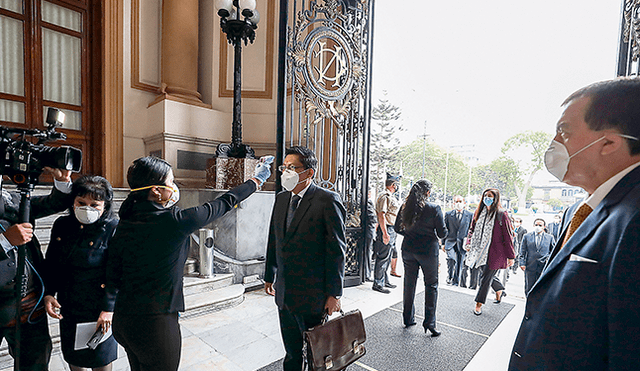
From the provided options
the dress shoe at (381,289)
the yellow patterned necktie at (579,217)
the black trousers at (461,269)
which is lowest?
the black trousers at (461,269)

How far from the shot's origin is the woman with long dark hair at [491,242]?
140 inches

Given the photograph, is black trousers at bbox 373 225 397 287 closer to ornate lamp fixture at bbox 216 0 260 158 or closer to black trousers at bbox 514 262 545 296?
ornate lamp fixture at bbox 216 0 260 158

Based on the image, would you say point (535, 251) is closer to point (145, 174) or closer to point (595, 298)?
point (595, 298)

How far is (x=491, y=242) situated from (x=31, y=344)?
4147mm

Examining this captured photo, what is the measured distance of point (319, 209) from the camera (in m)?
1.90

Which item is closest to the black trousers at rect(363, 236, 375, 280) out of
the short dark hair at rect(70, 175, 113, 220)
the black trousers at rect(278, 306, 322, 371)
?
the black trousers at rect(278, 306, 322, 371)

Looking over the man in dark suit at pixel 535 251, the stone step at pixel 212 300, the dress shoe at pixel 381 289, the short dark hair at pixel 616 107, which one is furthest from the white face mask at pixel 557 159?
the man in dark suit at pixel 535 251

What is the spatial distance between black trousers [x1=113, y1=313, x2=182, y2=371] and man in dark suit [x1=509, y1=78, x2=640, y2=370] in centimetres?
148

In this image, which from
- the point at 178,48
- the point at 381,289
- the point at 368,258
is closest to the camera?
the point at 381,289

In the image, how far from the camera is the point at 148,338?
141 centimetres

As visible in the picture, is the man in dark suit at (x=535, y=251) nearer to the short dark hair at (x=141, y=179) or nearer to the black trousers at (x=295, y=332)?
the black trousers at (x=295, y=332)

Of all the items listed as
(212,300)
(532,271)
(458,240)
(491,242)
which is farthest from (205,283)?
(532,271)

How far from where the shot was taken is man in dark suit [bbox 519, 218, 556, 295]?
5.25 m

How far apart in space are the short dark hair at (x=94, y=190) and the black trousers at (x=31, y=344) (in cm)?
64
